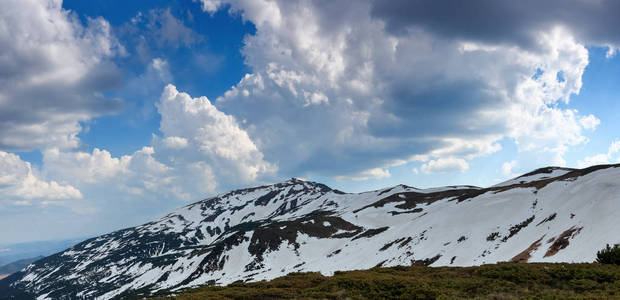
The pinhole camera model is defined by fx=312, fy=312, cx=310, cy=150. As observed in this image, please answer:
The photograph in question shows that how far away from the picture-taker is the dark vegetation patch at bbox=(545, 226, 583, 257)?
3997 centimetres

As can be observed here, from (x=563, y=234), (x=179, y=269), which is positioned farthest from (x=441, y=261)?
(x=179, y=269)

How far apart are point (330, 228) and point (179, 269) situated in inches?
3820

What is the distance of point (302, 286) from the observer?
2431 cm

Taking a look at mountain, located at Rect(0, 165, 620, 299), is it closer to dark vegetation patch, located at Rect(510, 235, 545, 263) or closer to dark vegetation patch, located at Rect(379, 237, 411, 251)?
dark vegetation patch, located at Rect(510, 235, 545, 263)

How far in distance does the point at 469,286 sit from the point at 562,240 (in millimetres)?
30575

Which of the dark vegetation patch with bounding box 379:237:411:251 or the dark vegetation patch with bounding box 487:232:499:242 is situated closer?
the dark vegetation patch with bounding box 487:232:499:242

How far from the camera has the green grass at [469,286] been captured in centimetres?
1909

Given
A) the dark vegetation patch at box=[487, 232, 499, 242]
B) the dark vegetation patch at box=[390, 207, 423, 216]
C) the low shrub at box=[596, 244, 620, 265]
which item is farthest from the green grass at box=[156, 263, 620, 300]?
the dark vegetation patch at box=[390, 207, 423, 216]

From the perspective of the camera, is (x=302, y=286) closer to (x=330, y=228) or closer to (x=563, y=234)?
(x=563, y=234)

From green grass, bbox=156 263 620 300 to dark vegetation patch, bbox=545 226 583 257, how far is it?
18470 mm

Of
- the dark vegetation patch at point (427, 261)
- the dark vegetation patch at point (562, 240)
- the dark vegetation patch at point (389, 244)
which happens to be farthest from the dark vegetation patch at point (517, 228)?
the dark vegetation patch at point (389, 244)

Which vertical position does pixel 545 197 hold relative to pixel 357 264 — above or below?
above

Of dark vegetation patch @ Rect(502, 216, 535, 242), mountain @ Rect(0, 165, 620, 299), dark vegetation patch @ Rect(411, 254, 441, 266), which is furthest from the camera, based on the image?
dark vegetation patch @ Rect(411, 254, 441, 266)

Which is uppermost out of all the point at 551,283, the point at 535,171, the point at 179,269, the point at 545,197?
the point at 535,171
